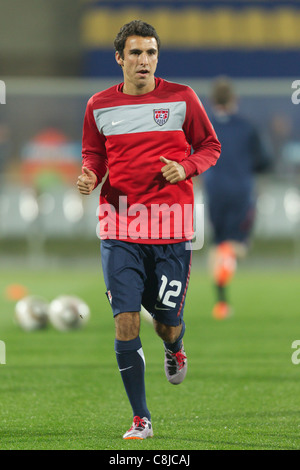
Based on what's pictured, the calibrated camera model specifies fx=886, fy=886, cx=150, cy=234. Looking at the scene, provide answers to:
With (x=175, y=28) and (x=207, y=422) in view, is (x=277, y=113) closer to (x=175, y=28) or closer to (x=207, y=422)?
(x=175, y=28)

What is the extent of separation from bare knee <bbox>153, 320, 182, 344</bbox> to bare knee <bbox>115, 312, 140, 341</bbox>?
13.0 inches

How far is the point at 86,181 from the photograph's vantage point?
4246 mm

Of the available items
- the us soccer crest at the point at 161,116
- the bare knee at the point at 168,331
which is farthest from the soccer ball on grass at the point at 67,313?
the us soccer crest at the point at 161,116

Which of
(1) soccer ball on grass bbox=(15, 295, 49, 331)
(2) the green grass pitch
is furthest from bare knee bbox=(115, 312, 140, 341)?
(1) soccer ball on grass bbox=(15, 295, 49, 331)

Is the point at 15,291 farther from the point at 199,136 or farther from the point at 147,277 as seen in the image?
the point at 199,136

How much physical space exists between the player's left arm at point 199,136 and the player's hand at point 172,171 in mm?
131

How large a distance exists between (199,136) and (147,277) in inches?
29.3

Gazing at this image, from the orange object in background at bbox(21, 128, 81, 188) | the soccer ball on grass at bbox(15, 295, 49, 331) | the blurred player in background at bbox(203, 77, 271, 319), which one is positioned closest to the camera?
the soccer ball on grass at bbox(15, 295, 49, 331)

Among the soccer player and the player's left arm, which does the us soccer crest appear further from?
the player's left arm

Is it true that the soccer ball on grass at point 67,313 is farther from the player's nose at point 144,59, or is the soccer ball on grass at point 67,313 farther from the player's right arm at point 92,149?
the player's nose at point 144,59

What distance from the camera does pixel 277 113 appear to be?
1612 centimetres

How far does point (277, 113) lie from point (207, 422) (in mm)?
12128

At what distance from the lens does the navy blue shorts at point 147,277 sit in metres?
4.22

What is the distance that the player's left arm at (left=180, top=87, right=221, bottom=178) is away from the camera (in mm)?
4297
